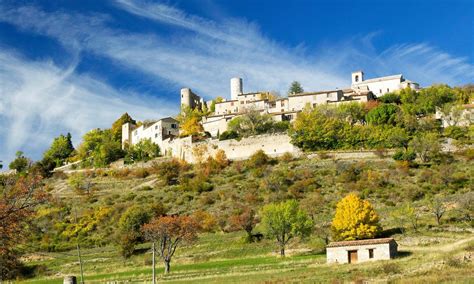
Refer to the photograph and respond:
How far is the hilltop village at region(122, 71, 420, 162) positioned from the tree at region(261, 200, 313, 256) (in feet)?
113

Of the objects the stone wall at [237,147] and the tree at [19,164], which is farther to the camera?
the tree at [19,164]

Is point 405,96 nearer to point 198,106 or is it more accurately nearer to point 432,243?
point 198,106

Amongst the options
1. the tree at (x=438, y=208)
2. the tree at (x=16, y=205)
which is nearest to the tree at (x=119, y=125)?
the tree at (x=438, y=208)

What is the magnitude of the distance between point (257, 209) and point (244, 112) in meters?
41.0

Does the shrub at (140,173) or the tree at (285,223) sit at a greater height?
the shrub at (140,173)

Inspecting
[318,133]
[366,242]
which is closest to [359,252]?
[366,242]

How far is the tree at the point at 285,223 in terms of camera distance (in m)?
47.5

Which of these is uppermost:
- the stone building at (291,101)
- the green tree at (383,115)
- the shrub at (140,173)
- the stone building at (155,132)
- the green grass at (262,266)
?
the stone building at (291,101)

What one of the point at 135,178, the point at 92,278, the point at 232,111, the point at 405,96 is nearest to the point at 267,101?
the point at 232,111

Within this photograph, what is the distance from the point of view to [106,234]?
63656 mm

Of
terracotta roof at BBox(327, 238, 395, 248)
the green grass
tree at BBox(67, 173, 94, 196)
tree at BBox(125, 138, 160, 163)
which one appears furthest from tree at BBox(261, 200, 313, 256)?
tree at BBox(125, 138, 160, 163)

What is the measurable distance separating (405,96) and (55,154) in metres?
65.3

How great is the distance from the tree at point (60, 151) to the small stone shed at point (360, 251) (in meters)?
80.5

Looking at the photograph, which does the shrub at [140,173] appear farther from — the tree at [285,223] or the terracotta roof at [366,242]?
the terracotta roof at [366,242]
